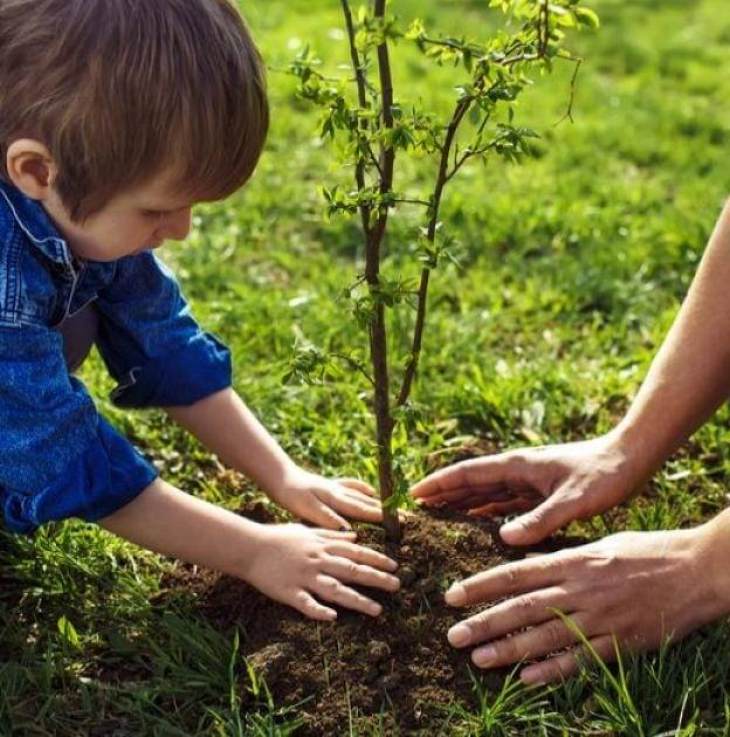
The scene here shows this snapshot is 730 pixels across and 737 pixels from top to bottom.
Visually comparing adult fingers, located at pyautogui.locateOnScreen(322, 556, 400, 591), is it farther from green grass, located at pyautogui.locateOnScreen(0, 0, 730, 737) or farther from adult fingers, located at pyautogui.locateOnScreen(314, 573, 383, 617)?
green grass, located at pyautogui.locateOnScreen(0, 0, 730, 737)

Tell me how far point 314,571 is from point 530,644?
44 cm

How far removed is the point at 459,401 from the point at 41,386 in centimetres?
135

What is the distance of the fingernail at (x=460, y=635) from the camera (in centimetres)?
233

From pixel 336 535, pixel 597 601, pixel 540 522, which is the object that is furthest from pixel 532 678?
pixel 336 535

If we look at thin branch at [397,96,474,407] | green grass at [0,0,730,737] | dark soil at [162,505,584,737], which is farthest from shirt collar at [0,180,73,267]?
dark soil at [162,505,584,737]

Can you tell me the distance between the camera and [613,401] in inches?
134

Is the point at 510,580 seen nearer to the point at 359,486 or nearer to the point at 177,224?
the point at 359,486

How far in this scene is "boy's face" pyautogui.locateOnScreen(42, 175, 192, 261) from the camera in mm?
2266

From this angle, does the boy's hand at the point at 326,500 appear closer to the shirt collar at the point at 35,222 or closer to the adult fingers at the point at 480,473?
the adult fingers at the point at 480,473

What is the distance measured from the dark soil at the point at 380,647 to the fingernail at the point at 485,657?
0.10ft

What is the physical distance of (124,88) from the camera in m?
2.14

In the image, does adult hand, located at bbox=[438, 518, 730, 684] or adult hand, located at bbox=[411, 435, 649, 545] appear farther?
adult hand, located at bbox=[411, 435, 649, 545]

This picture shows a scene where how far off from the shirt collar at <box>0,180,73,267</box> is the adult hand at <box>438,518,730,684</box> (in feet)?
3.27

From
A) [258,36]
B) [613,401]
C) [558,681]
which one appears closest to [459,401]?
[613,401]
